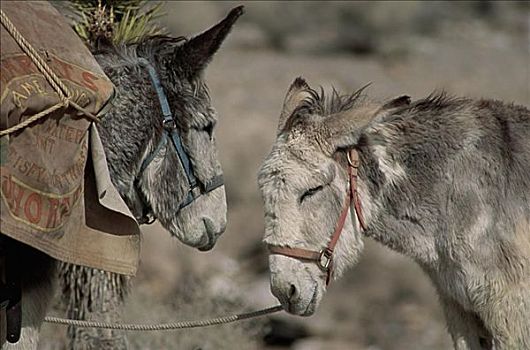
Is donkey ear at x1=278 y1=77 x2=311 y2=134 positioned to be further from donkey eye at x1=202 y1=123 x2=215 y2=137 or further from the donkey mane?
donkey eye at x1=202 y1=123 x2=215 y2=137

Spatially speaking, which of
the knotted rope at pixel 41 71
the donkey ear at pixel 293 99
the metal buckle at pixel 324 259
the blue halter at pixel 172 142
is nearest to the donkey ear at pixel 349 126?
the donkey ear at pixel 293 99

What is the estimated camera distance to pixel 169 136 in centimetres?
474

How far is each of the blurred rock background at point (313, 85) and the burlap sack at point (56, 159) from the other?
305cm

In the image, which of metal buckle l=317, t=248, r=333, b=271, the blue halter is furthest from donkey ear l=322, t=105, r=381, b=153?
the blue halter

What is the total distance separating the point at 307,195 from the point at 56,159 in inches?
46.8

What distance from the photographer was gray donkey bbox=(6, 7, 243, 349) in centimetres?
464

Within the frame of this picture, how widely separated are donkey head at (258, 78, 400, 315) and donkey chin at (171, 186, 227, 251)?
0.22m

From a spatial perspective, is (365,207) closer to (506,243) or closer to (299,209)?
(299,209)

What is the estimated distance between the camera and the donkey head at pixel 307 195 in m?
Answer: 4.83

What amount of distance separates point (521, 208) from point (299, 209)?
0.97m

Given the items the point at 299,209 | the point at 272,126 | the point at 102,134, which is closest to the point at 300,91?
the point at 299,209

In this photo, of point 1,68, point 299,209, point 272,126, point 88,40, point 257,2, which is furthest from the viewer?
point 257,2

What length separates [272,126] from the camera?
1490 centimetres

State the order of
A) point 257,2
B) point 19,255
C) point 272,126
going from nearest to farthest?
1. point 19,255
2. point 272,126
3. point 257,2
